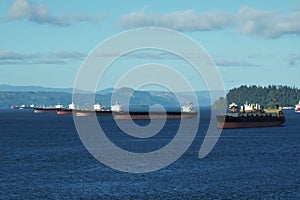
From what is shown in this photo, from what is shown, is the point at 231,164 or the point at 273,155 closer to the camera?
the point at 231,164

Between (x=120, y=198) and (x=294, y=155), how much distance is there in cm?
5129

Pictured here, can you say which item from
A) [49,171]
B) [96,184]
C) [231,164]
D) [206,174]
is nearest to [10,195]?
[96,184]

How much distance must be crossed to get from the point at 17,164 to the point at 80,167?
10192 millimetres

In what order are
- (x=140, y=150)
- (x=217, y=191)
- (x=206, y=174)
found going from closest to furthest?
(x=217, y=191), (x=206, y=174), (x=140, y=150)

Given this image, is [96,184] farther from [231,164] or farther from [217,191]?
[231,164]

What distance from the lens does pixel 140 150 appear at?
11294cm

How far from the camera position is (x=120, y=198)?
59.0m

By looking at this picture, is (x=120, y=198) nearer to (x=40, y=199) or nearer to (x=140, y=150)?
(x=40, y=199)

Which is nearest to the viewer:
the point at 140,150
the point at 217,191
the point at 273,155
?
the point at 217,191

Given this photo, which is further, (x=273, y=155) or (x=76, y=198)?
(x=273, y=155)

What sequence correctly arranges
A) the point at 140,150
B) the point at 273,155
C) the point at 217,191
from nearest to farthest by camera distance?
the point at 217,191
the point at 273,155
the point at 140,150

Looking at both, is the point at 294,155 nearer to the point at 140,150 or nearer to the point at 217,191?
the point at 140,150

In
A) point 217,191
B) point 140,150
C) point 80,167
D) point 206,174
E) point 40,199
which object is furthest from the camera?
point 140,150

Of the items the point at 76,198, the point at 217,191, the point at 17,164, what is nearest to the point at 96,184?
the point at 76,198
